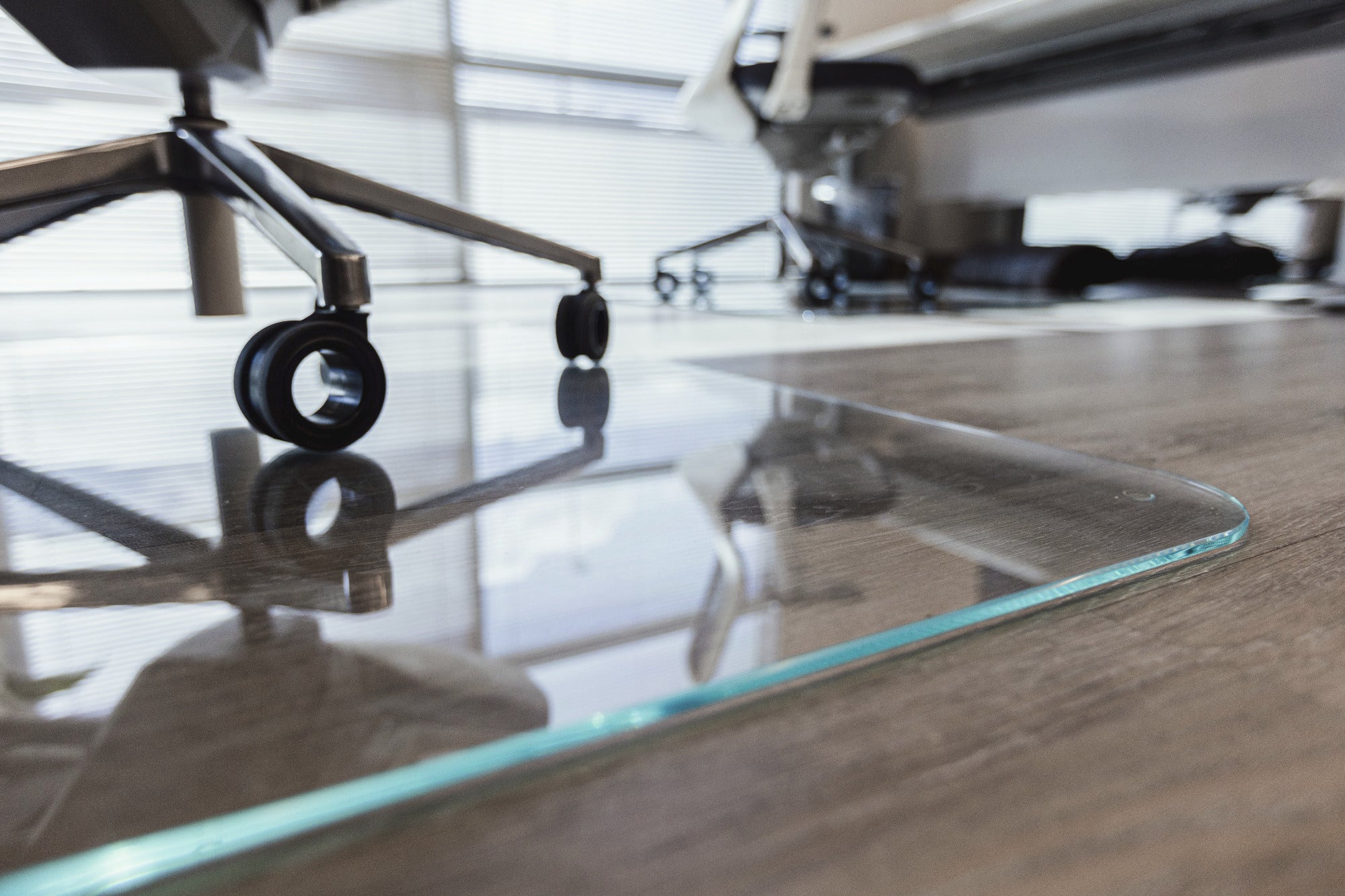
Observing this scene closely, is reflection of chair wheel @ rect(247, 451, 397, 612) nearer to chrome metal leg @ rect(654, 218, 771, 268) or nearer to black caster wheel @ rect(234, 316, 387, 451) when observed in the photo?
black caster wheel @ rect(234, 316, 387, 451)

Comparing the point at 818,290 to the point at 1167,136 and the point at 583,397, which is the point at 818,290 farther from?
the point at 583,397

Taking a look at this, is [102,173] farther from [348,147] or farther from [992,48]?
[992,48]

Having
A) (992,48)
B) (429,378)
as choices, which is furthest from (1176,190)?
(429,378)

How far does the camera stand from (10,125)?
2623 millimetres

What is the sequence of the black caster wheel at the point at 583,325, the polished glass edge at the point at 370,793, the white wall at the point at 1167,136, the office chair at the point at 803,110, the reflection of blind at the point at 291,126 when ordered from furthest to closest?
1. the reflection of blind at the point at 291,126
2. the white wall at the point at 1167,136
3. the office chair at the point at 803,110
4. the black caster wheel at the point at 583,325
5. the polished glass edge at the point at 370,793

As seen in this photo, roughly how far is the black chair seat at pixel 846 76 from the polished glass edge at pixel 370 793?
196 centimetres

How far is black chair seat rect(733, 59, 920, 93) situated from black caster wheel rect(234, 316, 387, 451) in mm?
1716

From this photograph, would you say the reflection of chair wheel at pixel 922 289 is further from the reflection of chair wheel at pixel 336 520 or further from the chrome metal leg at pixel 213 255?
the reflection of chair wheel at pixel 336 520

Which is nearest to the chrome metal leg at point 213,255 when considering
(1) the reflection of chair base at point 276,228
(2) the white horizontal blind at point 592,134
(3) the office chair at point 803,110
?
(1) the reflection of chair base at point 276,228

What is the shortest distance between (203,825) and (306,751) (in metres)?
0.04

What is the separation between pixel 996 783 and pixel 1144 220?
10.4ft

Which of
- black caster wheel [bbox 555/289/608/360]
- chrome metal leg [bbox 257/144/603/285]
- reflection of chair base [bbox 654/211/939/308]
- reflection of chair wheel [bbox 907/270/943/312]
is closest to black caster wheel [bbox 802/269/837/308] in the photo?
reflection of chair base [bbox 654/211/939/308]

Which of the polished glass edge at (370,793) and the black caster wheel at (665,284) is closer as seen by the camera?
the polished glass edge at (370,793)

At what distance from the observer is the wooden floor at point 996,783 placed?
227mm
